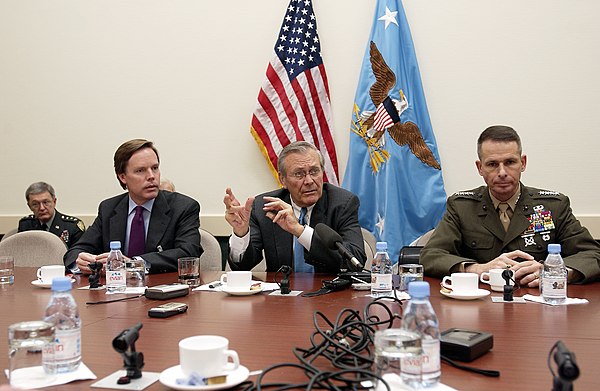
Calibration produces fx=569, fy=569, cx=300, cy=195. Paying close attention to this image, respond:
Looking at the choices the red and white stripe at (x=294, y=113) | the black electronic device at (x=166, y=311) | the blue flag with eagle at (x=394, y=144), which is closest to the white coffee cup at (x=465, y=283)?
the black electronic device at (x=166, y=311)

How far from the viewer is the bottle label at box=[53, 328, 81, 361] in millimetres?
1138

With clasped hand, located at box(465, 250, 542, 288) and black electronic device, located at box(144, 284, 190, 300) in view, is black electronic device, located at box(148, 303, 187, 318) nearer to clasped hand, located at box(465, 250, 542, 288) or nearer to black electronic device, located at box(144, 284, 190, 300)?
black electronic device, located at box(144, 284, 190, 300)

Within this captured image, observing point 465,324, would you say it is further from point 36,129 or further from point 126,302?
point 36,129

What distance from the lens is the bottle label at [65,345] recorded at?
1138mm

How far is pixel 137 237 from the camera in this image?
10.1 ft

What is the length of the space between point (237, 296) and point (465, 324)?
0.90 m

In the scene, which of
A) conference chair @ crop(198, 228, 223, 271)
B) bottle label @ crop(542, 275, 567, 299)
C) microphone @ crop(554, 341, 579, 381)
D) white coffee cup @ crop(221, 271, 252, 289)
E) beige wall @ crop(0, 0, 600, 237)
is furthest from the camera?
beige wall @ crop(0, 0, 600, 237)

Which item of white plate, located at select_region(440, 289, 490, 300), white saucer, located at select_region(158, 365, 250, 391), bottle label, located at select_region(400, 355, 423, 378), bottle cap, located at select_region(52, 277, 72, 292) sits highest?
bottle cap, located at select_region(52, 277, 72, 292)

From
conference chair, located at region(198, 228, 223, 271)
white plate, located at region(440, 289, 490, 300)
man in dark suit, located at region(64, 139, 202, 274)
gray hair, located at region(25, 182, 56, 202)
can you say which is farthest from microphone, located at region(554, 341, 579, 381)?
gray hair, located at region(25, 182, 56, 202)

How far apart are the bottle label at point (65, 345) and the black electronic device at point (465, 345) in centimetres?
76

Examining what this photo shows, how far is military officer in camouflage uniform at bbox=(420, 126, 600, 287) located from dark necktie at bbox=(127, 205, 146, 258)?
4.91 feet

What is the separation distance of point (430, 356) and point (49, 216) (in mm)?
4307

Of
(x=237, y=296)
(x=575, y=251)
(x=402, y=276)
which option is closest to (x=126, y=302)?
(x=237, y=296)

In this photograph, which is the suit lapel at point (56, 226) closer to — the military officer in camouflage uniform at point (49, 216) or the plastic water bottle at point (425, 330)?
the military officer in camouflage uniform at point (49, 216)
